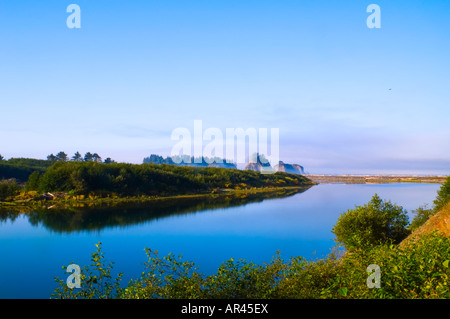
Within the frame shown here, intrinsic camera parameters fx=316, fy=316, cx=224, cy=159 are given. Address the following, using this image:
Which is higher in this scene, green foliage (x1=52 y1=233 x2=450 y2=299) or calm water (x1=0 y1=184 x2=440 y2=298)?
green foliage (x1=52 y1=233 x2=450 y2=299)

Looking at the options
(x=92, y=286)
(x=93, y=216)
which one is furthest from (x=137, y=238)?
(x=92, y=286)

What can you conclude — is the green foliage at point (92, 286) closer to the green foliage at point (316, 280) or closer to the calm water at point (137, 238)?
the green foliage at point (316, 280)

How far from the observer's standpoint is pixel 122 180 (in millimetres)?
58531

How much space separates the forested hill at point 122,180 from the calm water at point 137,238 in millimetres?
13583

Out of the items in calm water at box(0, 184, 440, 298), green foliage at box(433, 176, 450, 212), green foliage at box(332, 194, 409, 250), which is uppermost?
green foliage at box(433, 176, 450, 212)

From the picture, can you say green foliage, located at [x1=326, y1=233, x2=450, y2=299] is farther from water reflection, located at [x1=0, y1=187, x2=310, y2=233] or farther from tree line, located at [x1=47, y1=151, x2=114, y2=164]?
tree line, located at [x1=47, y1=151, x2=114, y2=164]

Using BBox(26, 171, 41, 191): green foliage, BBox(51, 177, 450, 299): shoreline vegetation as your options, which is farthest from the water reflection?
BBox(51, 177, 450, 299): shoreline vegetation

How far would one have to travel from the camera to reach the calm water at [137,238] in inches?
731

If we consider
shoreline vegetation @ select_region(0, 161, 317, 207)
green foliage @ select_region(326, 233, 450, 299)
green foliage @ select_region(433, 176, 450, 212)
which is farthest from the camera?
shoreline vegetation @ select_region(0, 161, 317, 207)

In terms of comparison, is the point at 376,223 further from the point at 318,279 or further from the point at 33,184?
the point at 33,184

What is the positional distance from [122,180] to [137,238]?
109 ft

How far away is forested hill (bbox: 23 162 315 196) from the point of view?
51.5 meters

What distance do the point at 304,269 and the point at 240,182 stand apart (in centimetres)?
8474

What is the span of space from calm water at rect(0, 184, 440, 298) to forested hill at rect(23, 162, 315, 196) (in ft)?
44.6
